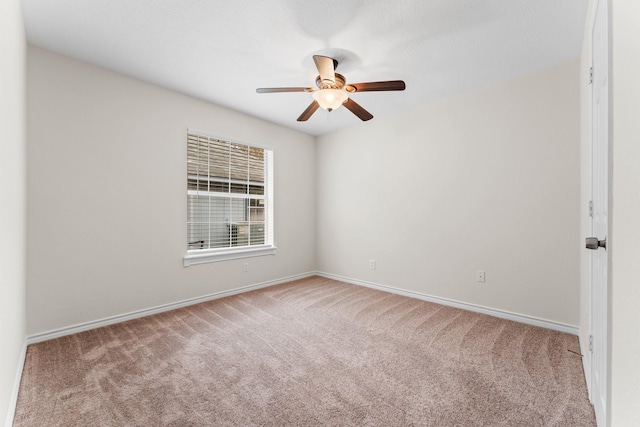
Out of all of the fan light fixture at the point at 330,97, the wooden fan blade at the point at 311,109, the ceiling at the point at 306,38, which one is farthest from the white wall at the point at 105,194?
the fan light fixture at the point at 330,97

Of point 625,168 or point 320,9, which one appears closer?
point 625,168

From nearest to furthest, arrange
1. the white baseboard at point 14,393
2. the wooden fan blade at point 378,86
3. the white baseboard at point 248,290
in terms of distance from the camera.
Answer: the white baseboard at point 14,393
the wooden fan blade at point 378,86
the white baseboard at point 248,290

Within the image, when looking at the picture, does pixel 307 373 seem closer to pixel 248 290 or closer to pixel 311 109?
pixel 248 290

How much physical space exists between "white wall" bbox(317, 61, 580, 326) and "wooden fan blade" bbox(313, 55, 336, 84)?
122 cm

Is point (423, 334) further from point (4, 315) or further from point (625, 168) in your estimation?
point (4, 315)

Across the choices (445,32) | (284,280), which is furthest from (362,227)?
(445,32)

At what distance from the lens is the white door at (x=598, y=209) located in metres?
1.32

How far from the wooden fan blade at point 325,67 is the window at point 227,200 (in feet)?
6.50

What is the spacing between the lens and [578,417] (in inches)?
59.2

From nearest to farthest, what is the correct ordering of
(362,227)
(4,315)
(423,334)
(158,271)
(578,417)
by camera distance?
1. (4,315)
2. (578,417)
3. (423,334)
4. (158,271)
5. (362,227)

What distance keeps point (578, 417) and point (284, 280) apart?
11.5ft

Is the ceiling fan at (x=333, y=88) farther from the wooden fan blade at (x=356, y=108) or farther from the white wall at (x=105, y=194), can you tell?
the white wall at (x=105, y=194)

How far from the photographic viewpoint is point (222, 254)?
3.64 m

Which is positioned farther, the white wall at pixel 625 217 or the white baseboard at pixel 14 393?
the white baseboard at pixel 14 393
